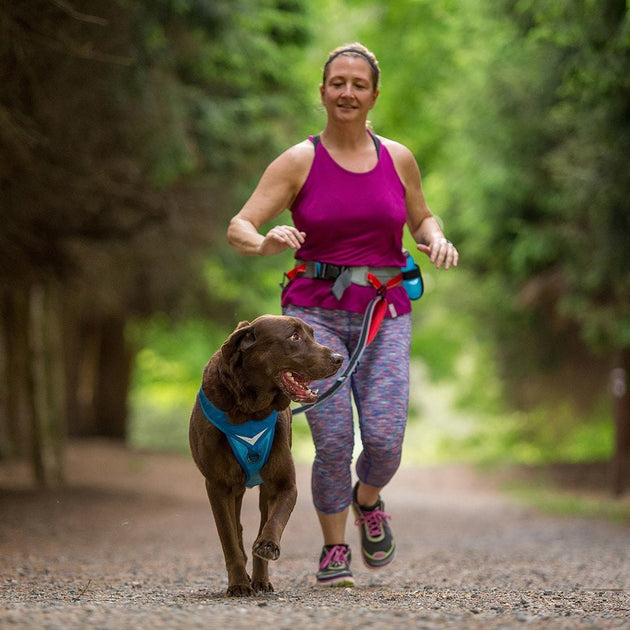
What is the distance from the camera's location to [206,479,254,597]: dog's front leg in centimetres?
494

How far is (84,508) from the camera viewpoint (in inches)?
493

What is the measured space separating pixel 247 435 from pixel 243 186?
36.3 ft

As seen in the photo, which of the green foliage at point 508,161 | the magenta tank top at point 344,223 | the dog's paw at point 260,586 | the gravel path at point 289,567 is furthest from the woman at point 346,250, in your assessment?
the green foliage at point 508,161

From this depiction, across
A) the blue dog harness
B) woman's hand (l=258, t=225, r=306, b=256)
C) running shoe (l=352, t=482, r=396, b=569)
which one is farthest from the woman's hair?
running shoe (l=352, t=482, r=396, b=569)

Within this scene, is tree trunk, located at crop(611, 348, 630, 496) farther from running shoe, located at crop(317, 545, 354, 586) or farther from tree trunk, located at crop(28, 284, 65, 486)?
running shoe, located at crop(317, 545, 354, 586)

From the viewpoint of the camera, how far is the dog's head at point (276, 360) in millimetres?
4832

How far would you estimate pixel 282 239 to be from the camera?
4965 millimetres

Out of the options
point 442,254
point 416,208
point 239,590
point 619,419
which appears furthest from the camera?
point 619,419

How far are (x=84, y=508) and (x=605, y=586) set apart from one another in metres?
7.85

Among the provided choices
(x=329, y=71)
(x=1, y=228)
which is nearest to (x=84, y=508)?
(x=1, y=228)

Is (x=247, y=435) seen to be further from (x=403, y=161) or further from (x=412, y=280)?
(x=403, y=161)

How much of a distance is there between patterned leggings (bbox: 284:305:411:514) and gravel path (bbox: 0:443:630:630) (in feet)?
2.28

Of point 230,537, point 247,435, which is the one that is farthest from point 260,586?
point 247,435

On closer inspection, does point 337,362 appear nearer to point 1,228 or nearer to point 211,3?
point 1,228
